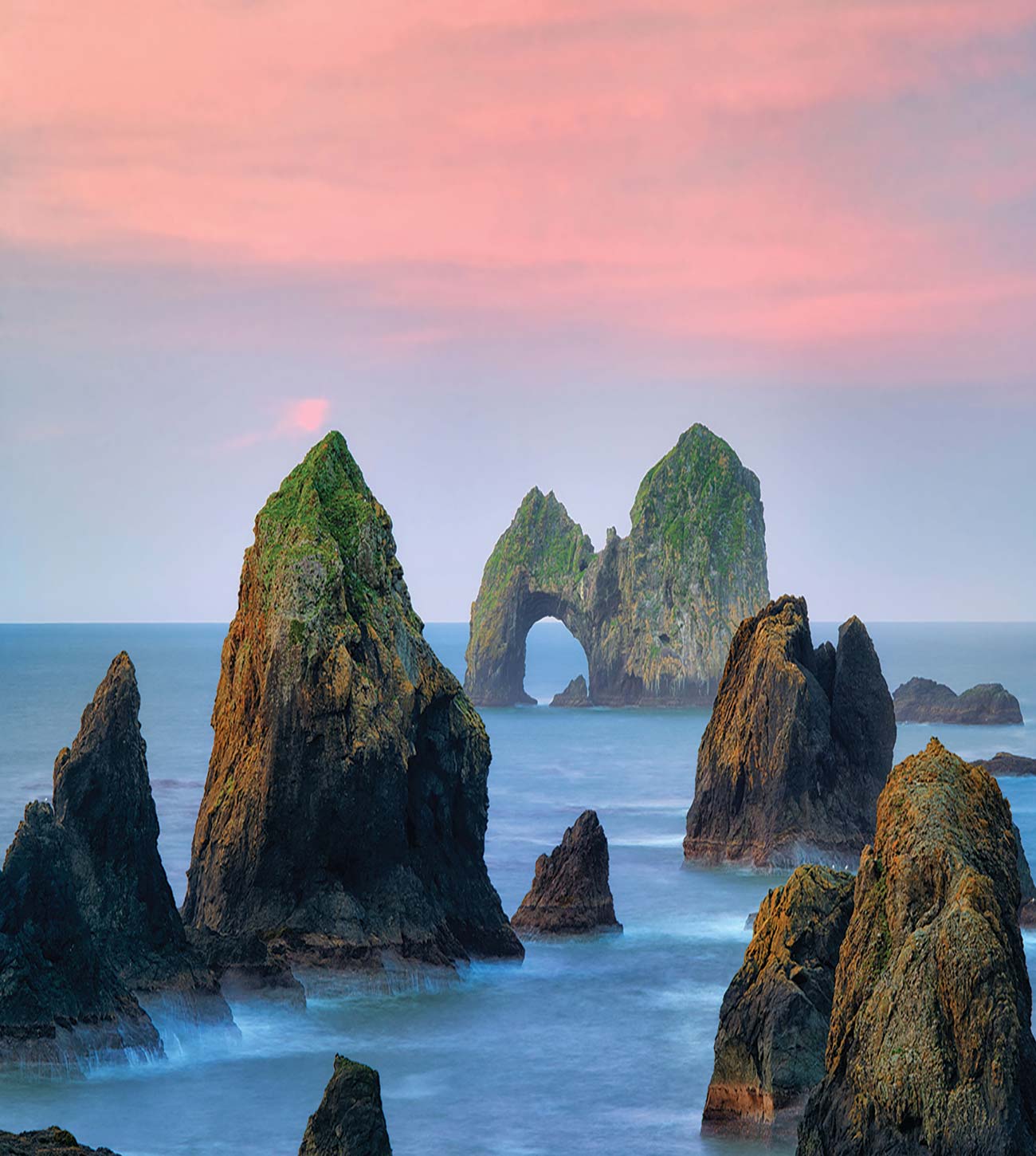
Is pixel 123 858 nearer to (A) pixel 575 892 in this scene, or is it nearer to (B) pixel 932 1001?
(A) pixel 575 892

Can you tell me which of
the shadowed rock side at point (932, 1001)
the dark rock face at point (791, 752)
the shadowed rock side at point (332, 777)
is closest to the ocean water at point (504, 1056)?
the shadowed rock side at point (332, 777)

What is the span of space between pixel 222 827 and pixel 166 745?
89.5m

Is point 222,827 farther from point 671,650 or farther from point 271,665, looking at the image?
point 671,650

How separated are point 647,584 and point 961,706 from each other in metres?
43.0

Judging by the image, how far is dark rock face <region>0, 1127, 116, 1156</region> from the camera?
18750mm

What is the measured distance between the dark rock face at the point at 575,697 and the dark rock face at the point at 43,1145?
6126 inches

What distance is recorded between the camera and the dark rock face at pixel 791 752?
59062 millimetres

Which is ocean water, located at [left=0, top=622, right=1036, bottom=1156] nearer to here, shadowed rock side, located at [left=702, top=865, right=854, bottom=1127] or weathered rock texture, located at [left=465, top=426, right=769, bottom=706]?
shadowed rock side, located at [left=702, top=865, right=854, bottom=1127]

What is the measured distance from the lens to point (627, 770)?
10344 cm

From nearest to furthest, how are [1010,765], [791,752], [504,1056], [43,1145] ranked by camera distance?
[43,1145] → [504,1056] → [791,752] → [1010,765]

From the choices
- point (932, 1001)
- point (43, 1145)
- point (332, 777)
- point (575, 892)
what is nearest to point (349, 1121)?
point (43, 1145)

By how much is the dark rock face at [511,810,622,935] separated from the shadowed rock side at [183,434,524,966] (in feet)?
14.1

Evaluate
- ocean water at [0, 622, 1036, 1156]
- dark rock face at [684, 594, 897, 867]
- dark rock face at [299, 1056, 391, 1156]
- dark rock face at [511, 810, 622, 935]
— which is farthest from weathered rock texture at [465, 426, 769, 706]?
dark rock face at [299, 1056, 391, 1156]

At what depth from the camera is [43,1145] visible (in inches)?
760
